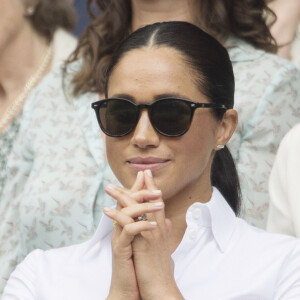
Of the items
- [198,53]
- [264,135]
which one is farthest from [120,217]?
[264,135]

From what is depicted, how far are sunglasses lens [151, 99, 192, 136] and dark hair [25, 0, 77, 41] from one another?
84.0 inches

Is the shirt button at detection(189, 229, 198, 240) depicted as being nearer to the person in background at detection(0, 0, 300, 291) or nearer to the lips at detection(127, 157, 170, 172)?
the lips at detection(127, 157, 170, 172)

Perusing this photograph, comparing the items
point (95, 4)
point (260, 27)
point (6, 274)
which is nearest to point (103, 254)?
point (6, 274)

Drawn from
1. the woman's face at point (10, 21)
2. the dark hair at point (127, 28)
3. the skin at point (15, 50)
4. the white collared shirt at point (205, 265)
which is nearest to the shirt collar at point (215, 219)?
the white collared shirt at point (205, 265)

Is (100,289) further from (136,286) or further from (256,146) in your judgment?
(256,146)

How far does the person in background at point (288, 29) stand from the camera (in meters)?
3.55

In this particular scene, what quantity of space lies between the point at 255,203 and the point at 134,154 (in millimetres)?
898

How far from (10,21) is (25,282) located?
2023mm

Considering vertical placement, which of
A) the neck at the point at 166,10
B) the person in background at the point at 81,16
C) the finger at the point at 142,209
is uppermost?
the finger at the point at 142,209

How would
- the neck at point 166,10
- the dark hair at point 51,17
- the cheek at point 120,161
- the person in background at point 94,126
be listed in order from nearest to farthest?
the cheek at point 120,161 → the person in background at point 94,126 → the neck at point 166,10 → the dark hair at point 51,17

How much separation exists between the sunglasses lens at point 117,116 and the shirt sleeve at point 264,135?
0.83 metres

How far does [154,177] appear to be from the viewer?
2203 millimetres

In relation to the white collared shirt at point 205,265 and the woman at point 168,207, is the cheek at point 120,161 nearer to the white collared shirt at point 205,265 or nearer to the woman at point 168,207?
the woman at point 168,207

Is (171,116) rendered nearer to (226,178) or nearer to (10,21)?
(226,178)
